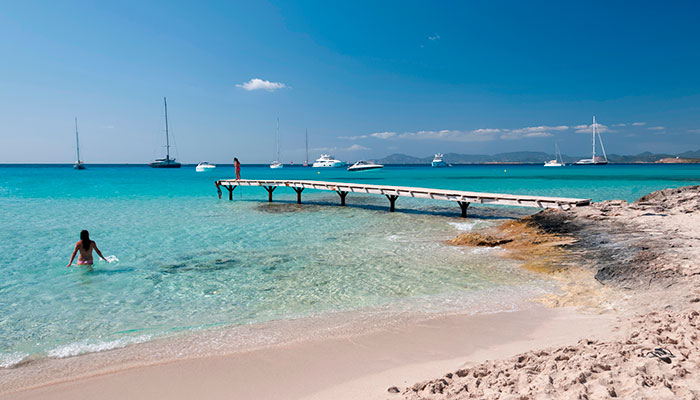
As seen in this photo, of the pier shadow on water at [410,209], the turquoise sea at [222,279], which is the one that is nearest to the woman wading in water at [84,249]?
the turquoise sea at [222,279]

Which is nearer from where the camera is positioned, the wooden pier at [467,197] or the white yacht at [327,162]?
the wooden pier at [467,197]

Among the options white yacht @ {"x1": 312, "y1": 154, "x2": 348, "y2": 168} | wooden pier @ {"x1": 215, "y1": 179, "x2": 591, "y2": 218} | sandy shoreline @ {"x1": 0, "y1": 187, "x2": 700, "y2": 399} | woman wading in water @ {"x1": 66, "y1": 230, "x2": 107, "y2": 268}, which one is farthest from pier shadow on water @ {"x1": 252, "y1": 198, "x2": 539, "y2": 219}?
white yacht @ {"x1": 312, "y1": 154, "x2": 348, "y2": 168}

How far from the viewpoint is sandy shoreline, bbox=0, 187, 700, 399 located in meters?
3.22

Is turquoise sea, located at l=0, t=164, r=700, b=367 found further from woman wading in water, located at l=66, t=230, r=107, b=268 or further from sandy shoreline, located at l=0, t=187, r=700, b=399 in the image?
sandy shoreline, located at l=0, t=187, r=700, b=399

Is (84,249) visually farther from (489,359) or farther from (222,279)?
(489,359)

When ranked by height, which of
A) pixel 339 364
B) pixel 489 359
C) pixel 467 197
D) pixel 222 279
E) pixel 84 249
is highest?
pixel 467 197

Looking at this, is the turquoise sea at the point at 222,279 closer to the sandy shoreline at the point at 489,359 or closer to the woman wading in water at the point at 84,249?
the woman wading in water at the point at 84,249

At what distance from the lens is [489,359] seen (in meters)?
4.27

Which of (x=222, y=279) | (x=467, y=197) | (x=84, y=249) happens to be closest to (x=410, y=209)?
(x=467, y=197)

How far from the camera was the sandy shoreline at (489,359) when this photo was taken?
10.6ft

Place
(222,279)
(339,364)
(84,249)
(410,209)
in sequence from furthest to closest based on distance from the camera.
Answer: (410,209)
(84,249)
(222,279)
(339,364)

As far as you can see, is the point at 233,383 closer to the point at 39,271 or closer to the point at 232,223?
the point at 39,271

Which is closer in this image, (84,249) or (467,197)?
(84,249)

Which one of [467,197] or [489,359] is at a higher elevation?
[467,197]
